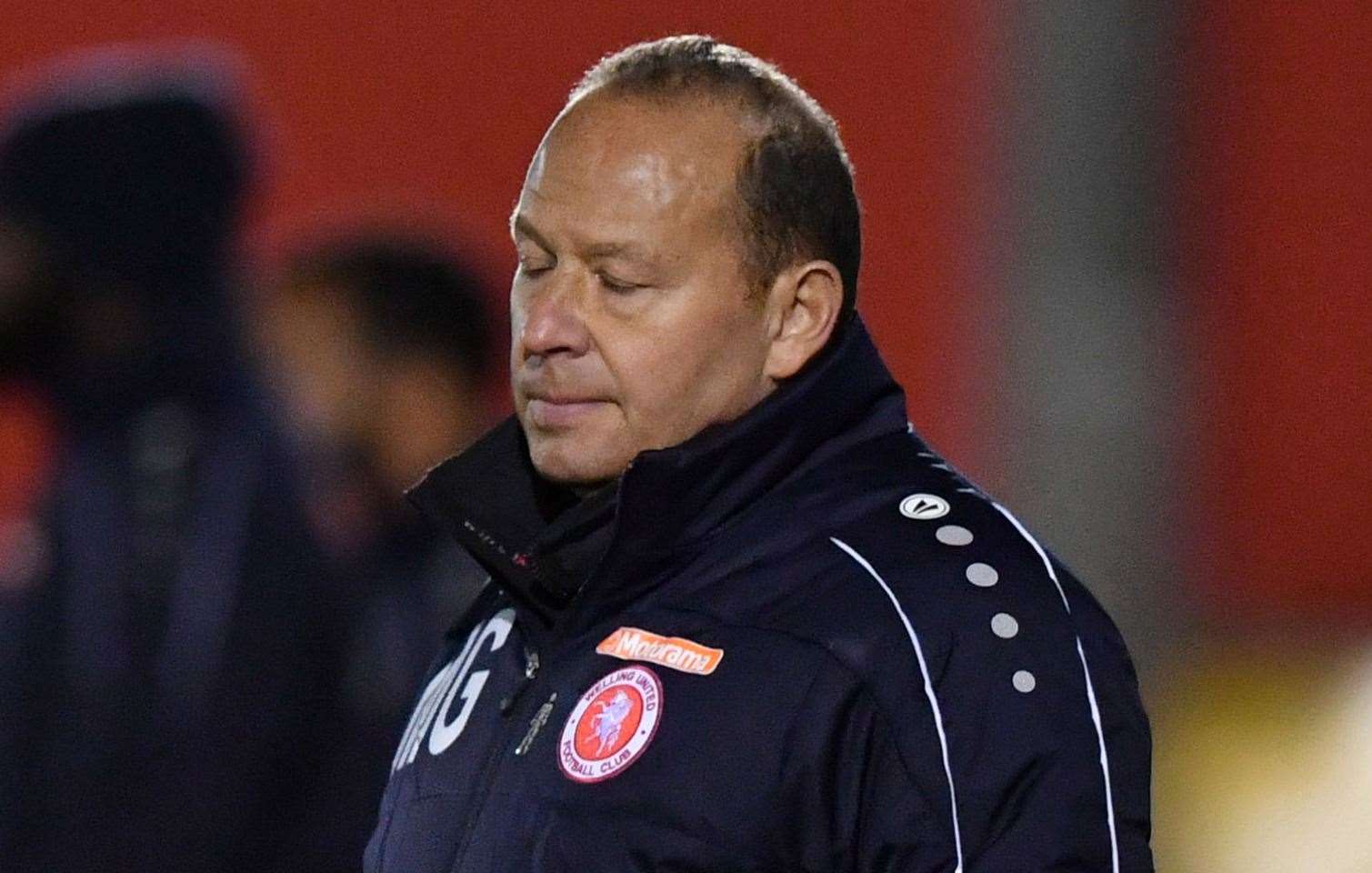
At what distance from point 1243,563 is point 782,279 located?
4872 mm

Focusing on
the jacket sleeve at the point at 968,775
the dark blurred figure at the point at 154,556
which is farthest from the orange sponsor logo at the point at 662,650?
the dark blurred figure at the point at 154,556

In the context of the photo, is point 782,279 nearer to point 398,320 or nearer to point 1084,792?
point 1084,792

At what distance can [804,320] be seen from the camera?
2.61 metres

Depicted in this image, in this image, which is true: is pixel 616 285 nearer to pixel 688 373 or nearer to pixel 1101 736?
pixel 688 373

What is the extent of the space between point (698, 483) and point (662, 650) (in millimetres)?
161

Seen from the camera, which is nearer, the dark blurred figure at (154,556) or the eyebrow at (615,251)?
the eyebrow at (615,251)

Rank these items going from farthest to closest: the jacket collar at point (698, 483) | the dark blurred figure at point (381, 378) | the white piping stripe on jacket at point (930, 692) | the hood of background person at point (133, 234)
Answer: the dark blurred figure at point (381, 378) < the hood of background person at point (133, 234) < the jacket collar at point (698, 483) < the white piping stripe on jacket at point (930, 692)

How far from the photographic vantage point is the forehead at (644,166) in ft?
8.35

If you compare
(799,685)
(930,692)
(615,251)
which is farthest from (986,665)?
(615,251)

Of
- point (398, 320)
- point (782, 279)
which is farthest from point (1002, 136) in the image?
point (782, 279)

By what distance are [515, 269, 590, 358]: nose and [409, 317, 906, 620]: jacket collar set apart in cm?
14

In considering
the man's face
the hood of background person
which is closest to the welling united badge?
the man's face

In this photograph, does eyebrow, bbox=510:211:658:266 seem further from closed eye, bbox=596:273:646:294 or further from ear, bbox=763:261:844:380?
ear, bbox=763:261:844:380

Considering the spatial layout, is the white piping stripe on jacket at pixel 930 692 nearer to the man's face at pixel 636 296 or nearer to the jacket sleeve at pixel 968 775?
the jacket sleeve at pixel 968 775
